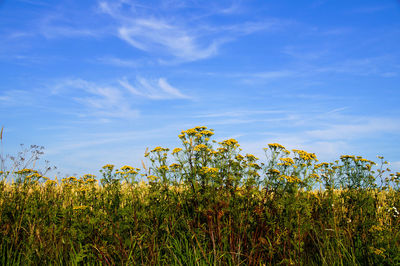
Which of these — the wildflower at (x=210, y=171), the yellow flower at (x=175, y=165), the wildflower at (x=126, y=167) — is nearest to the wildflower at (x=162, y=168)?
the yellow flower at (x=175, y=165)

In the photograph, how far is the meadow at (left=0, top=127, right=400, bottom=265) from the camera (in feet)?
13.5

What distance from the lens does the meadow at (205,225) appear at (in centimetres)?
411

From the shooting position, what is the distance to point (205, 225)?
4582 millimetres

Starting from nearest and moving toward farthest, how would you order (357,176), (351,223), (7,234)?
(7,234) < (351,223) < (357,176)

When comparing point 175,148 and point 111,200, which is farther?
point 111,200

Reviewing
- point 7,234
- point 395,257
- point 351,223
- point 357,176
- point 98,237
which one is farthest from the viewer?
point 357,176

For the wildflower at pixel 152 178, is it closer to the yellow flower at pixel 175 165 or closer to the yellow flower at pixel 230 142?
the yellow flower at pixel 175 165

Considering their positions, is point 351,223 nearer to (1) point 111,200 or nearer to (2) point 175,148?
(2) point 175,148

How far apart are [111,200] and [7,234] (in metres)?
1.82

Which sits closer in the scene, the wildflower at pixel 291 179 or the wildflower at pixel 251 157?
the wildflower at pixel 291 179

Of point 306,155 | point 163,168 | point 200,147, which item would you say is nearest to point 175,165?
point 163,168

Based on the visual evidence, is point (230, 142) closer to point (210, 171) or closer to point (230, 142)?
point (230, 142)

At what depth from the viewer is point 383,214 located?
5500 mm

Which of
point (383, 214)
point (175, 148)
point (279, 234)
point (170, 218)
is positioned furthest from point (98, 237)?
point (383, 214)
